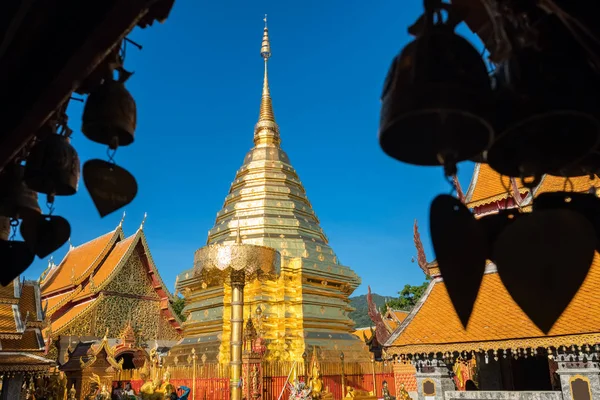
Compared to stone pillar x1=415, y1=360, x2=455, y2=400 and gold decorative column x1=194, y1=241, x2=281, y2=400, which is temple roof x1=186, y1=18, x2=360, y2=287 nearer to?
gold decorative column x1=194, y1=241, x2=281, y2=400

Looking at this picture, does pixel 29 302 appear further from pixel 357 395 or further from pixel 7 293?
pixel 357 395

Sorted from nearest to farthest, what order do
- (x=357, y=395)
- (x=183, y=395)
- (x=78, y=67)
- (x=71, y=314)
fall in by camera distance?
(x=78, y=67)
(x=183, y=395)
(x=357, y=395)
(x=71, y=314)

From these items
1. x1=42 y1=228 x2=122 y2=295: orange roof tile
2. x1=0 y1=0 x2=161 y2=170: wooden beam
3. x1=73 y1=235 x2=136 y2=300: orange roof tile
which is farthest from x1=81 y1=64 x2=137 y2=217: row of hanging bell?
x1=42 y1=228 x2=122 y2=295: orange roof tile

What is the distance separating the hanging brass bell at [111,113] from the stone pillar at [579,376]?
26.5 ft

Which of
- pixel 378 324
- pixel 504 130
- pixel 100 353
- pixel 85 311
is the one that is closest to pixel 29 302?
pixel 100 353

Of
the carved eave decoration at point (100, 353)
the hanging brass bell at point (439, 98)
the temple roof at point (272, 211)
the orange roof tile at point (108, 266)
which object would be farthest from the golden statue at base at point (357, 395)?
the orange roof tile at point (108, 266)

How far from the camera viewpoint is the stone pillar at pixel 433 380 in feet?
32.3

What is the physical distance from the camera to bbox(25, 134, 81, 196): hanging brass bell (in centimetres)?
250

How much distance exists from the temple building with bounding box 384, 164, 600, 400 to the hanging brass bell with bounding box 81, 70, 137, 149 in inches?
212

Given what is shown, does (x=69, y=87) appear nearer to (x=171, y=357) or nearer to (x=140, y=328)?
(x=171, y=357)

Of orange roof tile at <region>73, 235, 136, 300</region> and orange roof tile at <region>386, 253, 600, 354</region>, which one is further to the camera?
orange roof tile at <region>73, 235, 136, 300</region>

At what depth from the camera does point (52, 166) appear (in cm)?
249

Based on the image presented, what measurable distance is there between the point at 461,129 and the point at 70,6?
1575 millimetres

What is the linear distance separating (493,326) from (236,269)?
5409mm
